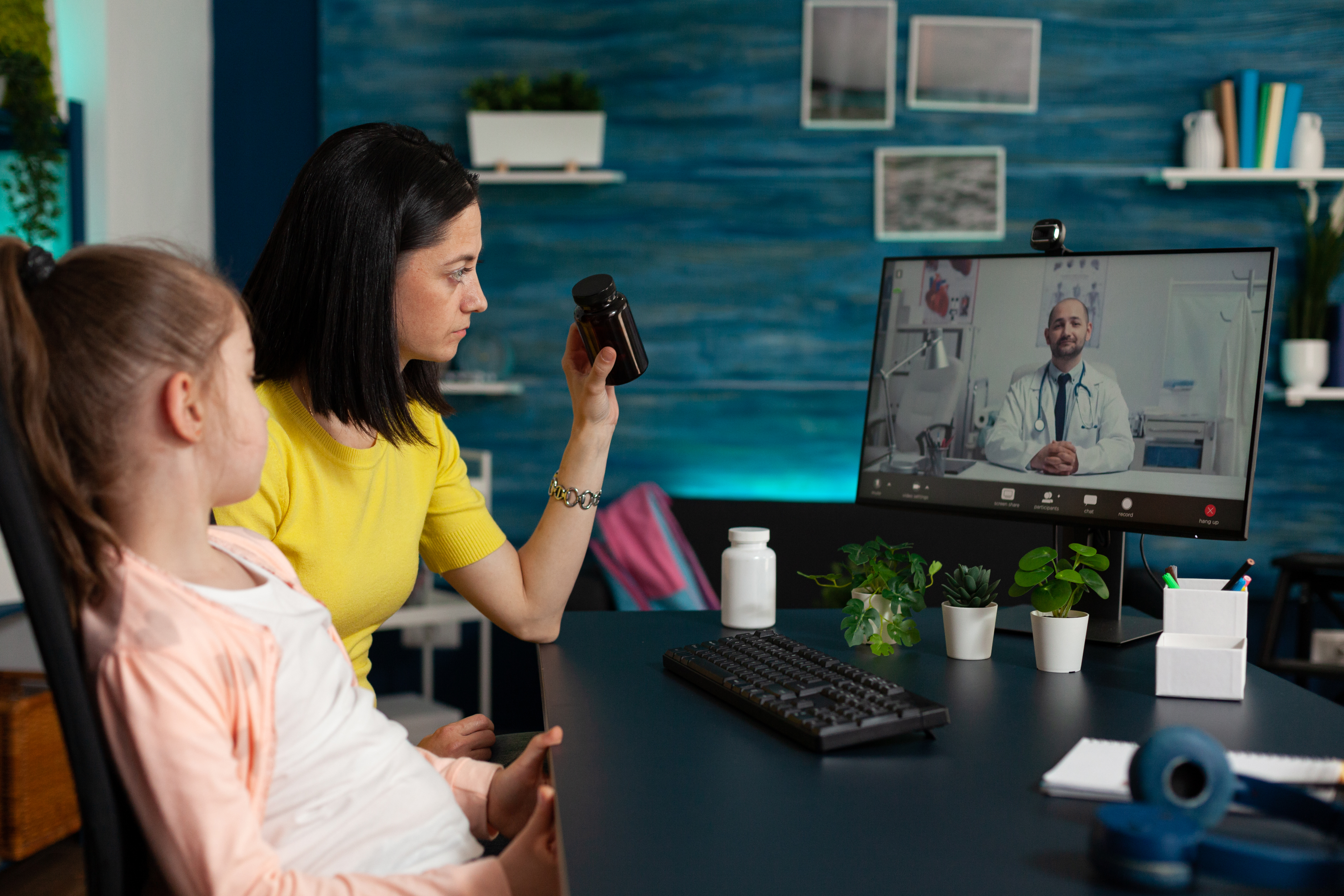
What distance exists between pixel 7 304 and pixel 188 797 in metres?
0.35

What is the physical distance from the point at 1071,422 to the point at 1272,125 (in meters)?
2.18

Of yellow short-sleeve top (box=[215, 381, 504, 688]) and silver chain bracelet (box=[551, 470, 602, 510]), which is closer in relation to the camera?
yellow short-sleeve top (box=[215, 381, 504, 688])

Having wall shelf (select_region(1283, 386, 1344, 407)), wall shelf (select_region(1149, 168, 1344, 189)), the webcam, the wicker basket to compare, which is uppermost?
wall shelf (select_region(1149, 168, 1344, 189))

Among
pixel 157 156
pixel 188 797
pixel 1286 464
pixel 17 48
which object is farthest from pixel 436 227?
pixel 1286 464

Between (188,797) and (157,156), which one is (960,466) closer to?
(188,797)

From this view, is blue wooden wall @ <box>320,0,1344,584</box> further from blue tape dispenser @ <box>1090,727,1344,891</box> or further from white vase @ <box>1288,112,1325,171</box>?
blue tape dispenser @ <box>1090,727,1344,891</box>

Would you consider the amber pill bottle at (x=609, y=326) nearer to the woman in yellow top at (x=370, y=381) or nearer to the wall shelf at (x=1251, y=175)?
the woman in yellow top at (x=370, y=381)

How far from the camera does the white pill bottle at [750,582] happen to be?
1342 millimetres

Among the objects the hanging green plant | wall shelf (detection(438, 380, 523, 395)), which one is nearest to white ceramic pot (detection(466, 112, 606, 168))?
wall shelf (detection(438, 380, 523, 395))

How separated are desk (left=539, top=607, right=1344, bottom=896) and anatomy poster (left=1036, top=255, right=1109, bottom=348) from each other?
0.41 metres

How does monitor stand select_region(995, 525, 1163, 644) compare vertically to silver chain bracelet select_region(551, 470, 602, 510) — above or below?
below

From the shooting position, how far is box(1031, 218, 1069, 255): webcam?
1368 millimetres

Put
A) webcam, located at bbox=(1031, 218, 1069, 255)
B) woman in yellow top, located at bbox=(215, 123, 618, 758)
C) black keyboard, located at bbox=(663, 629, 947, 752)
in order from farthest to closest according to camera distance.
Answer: webcam, located at bbox=(1031, 218, 1069, 255)
woman in yellow top, located at bbox=(215, 123, 618, 758)
black keyboard, located at bbox=(663, 629, 947, 752)

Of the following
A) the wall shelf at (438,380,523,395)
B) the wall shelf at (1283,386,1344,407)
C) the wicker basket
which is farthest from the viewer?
the wall shelf at (438,380,523,395)
